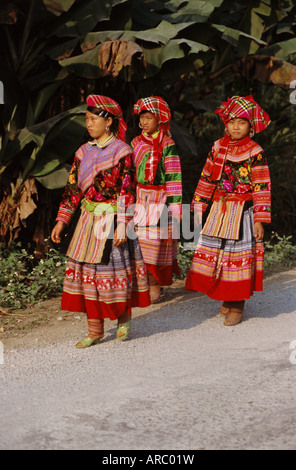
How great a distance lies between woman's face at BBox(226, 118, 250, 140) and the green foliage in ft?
8.66

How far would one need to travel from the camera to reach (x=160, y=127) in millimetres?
7555

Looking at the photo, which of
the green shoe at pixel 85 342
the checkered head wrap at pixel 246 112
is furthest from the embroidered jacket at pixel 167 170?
the green shoe at pixel 85 342

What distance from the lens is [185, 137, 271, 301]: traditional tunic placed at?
21.8 ft

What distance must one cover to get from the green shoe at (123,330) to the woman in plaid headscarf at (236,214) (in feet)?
2.94

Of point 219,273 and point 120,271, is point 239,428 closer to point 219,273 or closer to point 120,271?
point 120,271

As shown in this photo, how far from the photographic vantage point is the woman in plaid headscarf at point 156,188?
747 centimetres

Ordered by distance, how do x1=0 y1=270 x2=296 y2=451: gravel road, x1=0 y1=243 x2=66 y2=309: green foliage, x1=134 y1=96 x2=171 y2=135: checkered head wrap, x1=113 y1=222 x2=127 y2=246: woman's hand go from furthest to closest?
x1=0 y1=243 x2=66 y2=309: green foliage → x1=134 y1=96 x2=171 y2=135: checkered head wrap → x1=113 y1=222 x2=127 y2=246: woman's hand → x1=0 y1=270 x2=296 y2=451: gravel road

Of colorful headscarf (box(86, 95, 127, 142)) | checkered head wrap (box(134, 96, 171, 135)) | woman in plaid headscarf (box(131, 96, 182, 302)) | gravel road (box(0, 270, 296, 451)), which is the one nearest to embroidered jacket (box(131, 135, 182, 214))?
woman in plaid headscarf (box(131, 96, 182, 302))

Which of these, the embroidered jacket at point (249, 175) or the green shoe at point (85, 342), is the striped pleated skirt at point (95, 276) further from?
the embroidered jacket at point (249, 175)

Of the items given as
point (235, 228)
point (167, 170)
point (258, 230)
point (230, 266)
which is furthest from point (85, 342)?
point (167, 170)

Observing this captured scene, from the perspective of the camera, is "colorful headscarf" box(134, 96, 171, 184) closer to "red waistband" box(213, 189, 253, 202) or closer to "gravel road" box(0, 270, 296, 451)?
"red waistband" box(213, 189, 253, 202)

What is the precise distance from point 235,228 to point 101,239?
1356mm

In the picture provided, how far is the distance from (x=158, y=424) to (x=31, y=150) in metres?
5.22

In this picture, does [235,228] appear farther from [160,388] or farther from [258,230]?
[160,388]
